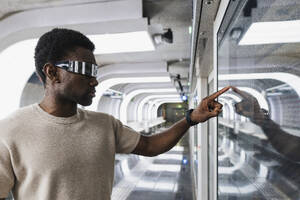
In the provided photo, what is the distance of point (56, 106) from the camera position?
48.3 inches

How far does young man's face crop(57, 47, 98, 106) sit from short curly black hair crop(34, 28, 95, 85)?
1.7 inches

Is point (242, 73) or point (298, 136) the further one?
point (242, 73)

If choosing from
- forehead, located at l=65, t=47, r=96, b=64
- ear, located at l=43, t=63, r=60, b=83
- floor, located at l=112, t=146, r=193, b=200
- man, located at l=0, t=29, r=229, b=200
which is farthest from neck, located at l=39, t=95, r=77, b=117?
floor, located at l=112, t=146, r=193, b=200

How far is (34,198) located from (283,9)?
1372mm

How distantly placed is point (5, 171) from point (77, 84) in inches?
23.1

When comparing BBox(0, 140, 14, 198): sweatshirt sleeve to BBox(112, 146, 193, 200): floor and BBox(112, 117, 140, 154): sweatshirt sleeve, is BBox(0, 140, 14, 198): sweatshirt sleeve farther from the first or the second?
BBox(112, 146, 193, 200): floor

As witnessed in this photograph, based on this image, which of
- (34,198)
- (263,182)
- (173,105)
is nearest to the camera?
(263,182)

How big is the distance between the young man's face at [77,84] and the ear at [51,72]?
0.03 metres

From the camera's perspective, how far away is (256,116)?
774 millimetres

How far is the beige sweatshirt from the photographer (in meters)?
1.05

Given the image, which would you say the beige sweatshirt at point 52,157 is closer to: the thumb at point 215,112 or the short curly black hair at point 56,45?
the short curly black hair at point 56,45

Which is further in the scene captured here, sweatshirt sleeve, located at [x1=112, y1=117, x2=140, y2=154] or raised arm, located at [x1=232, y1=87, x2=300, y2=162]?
sweatshirt sleeve, located at [x1=112, y1=117, x2=140, y2=154]

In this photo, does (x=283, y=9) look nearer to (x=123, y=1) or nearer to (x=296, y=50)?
(x=296, y=50)

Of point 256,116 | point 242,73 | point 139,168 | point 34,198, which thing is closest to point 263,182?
point 256,116
